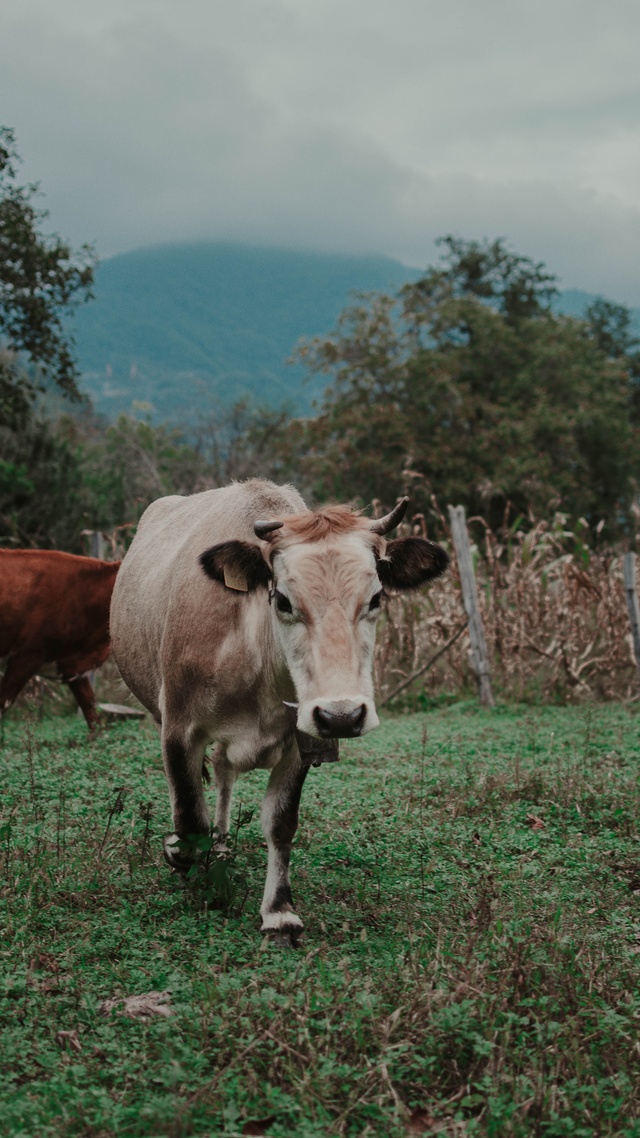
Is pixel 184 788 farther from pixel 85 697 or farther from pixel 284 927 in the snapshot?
pixel 85 697

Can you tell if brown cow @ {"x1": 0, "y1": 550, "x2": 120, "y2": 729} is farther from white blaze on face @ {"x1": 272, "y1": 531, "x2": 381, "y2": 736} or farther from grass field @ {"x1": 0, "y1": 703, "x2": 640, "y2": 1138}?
white blaze on face @ {"x1": 272, "y1": 531, "x2": 381, "y2": 736}

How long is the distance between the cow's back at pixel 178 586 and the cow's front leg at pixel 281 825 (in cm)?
63

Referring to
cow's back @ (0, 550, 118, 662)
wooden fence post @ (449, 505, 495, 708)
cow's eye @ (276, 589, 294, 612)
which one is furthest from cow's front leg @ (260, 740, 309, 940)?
wooden fence post @ (449, 505, 495, 708)

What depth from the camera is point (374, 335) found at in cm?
3150

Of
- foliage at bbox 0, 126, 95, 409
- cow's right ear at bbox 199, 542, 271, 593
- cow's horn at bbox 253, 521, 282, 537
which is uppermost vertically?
foliage at bbox 0, 126, 95, 409

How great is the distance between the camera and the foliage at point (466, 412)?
28125 mm

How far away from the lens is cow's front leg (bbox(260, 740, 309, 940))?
4355 millimetres

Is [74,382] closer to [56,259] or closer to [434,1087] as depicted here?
[56,259]

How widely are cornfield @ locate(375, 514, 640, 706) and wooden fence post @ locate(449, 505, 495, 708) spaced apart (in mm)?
430

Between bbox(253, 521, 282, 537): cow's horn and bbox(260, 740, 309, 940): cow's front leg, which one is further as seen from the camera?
bbox(260, 740, 309, 940): cow's front leg

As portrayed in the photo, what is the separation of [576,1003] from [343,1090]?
0.96m

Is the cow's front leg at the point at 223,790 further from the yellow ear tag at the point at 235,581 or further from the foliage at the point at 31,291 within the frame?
the foliage at the point at 31,291

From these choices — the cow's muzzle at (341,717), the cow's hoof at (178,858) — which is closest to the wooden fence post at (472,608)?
the cow's hoof at (178,858)

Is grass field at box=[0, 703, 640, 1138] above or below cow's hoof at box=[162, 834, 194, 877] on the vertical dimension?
below
